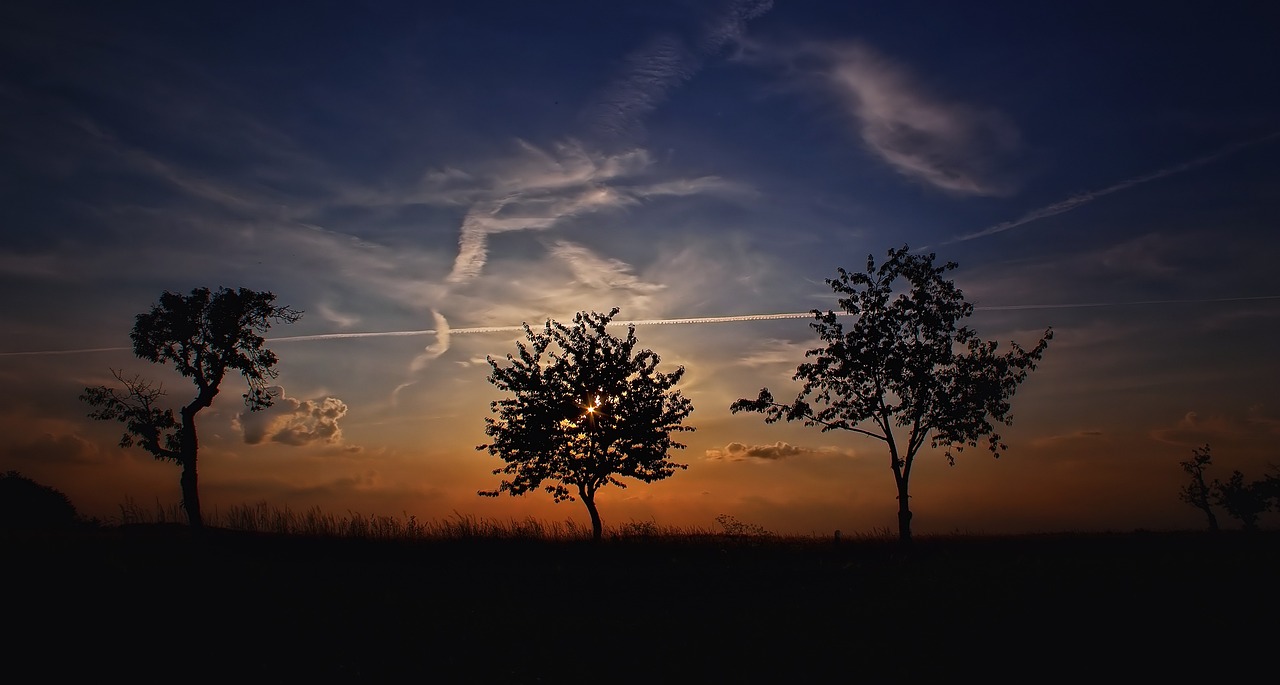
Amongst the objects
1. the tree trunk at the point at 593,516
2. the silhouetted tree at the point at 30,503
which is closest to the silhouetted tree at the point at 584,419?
the tree trunk at the point at 593,516

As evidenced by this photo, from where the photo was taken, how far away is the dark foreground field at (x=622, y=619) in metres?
13.1

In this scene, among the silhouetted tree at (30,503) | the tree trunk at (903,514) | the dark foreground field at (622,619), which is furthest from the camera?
the silhouetted tree at (30,503)

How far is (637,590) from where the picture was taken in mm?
20703

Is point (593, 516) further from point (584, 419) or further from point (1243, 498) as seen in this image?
point (1243, 498)

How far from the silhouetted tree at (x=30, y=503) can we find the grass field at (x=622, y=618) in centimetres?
3658

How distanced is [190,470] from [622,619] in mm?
29077

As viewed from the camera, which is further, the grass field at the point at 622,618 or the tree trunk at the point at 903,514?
the tree trunk at the point at 903,514

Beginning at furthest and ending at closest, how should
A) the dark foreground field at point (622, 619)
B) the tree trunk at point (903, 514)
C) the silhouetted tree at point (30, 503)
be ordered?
the silhouetted tree at point (30, 503) → the tree trunk at point (903, 514) → the dark foreground field at point (622, 619)

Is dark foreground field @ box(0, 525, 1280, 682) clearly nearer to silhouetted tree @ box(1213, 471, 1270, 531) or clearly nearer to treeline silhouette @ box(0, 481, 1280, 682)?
treeline silhouette @ box(0, 481, 1280, 682)

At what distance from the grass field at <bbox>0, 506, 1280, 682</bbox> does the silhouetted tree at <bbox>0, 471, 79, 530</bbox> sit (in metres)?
36.6

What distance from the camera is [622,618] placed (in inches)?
692

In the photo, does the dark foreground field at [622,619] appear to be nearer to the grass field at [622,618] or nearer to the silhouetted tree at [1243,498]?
the grass field at [622,618]

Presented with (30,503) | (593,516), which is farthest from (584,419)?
(30,503)

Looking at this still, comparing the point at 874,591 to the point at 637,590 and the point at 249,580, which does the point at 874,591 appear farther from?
the point at 249,580
